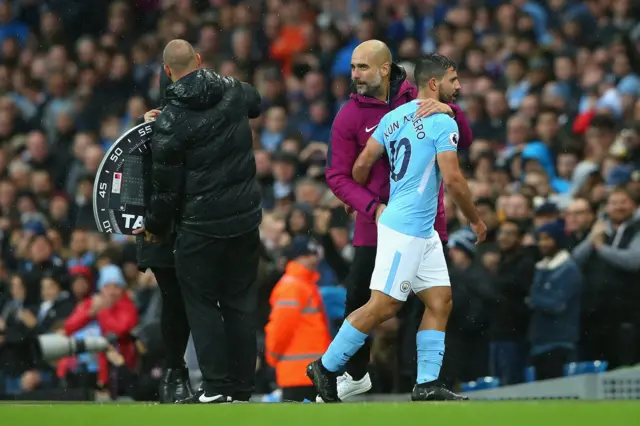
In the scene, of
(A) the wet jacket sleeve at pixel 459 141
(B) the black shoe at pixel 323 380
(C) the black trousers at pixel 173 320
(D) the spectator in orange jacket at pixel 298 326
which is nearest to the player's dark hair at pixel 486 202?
(D) the spectator in orange jacket at pixel 298 326

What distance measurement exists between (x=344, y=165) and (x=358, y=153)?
13 centimetres

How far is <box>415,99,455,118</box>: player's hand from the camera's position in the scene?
8.69 m

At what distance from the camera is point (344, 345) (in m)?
8.80

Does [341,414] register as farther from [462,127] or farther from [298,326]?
[298,326]

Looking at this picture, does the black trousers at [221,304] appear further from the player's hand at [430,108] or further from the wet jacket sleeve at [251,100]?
the player's hand at [430,108]

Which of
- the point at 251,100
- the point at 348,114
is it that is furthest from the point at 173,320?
the point at 348,114

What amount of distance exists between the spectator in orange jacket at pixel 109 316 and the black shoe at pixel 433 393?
17.2 feet

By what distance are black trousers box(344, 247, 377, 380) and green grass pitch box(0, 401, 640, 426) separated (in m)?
1.46

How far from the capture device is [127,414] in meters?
7.95

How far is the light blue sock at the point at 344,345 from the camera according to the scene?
28.8ft

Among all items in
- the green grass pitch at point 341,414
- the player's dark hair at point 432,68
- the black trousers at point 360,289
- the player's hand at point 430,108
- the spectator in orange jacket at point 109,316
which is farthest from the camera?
the spectator in orange jacket at point 109,316

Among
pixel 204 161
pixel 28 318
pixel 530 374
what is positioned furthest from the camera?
pixel 28 318

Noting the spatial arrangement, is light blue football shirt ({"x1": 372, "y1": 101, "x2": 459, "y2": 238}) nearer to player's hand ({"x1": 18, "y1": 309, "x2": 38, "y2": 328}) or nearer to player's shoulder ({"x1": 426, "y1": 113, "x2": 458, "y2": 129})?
player's shoulder ({"x1": 426, "y1": 113, "x2": 458, "y2": 129})

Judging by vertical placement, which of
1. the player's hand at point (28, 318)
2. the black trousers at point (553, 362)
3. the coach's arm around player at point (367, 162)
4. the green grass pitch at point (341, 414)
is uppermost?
the coach's arm around player at point (367, 162)
